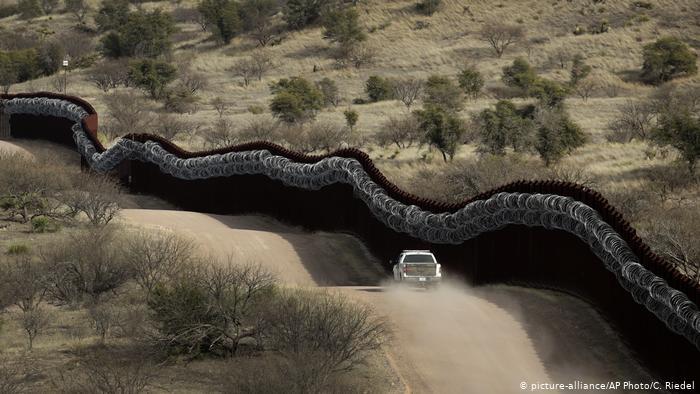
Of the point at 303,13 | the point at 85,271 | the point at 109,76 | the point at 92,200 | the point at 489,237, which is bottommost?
the point at 109,76

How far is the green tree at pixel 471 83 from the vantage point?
80.2 meters

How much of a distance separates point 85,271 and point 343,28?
226 feet

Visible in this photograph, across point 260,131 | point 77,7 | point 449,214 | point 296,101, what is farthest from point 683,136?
point 77,7

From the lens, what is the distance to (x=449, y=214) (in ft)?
103

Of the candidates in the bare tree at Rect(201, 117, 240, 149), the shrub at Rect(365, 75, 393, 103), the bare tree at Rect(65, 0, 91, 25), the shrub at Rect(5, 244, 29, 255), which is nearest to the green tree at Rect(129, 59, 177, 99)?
the shrub at Rect(365, 75, 393, 103)

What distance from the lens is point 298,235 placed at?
1556 inches

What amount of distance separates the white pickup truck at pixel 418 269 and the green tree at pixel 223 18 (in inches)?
3057

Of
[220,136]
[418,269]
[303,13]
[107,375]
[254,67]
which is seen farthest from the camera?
[303,13]

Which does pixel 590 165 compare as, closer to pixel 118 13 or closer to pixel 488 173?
pixel 488 173

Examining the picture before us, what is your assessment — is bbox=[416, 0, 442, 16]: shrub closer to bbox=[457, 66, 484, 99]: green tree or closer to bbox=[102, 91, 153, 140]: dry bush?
bbox=[457, 66, 484, 99]: green tree

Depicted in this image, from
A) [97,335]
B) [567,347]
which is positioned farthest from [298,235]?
[567,347]

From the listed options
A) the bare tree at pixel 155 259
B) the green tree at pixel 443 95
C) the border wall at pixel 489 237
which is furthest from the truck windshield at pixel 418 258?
the green tree at pixel 443 95

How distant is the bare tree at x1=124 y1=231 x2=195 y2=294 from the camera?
97.3 ft

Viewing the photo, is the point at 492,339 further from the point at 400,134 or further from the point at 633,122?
the point at 633,122
